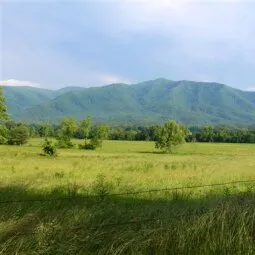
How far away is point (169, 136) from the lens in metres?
93.7

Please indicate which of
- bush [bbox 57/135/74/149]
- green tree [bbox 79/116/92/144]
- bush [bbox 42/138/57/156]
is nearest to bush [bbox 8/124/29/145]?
bush [bbox 57/135/74/149]

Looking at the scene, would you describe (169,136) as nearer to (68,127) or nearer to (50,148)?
(68,127)

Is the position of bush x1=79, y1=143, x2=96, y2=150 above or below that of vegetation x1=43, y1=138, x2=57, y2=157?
below

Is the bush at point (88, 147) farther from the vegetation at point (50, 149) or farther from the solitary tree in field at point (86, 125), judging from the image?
the vegetation at point (50, 149)

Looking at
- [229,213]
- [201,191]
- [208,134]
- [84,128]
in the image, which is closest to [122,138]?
[208,134]

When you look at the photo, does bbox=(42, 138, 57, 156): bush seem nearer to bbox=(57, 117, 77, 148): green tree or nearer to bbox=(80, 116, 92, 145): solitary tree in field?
bbox=(57, 117, 77, 148): green tree

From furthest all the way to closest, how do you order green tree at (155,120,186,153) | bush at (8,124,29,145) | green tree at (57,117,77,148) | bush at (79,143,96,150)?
bush at (8,124,29,145) → green tree at (57,117,77,148) → bush at (79,143,96,150) → green tree at (155,120,186,153)

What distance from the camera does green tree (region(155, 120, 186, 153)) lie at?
303ft

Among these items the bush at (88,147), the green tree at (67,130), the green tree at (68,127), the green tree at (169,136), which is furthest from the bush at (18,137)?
the green tree at (169,136)

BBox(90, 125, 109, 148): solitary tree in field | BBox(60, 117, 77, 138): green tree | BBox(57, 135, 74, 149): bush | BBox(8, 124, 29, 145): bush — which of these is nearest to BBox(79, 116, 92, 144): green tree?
BBox(90, 125, 109, 148): solitary tree in field

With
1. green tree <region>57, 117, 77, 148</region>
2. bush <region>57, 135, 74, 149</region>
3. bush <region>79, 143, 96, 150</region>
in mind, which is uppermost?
green tree <region>57, 117, 77, 148</region>

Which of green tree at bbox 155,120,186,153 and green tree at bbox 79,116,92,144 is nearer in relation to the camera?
green tree at bbox 155,120,186,153

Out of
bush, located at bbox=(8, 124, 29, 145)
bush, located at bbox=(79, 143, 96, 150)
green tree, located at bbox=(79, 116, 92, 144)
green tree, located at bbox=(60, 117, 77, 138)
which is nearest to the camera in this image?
bush, located at bbox=(79, 143, 96, 150)

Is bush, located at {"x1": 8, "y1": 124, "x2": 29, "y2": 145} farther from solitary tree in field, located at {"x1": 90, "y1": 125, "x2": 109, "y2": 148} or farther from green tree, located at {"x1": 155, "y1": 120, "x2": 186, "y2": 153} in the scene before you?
green tree, located at {"x1": 155, "y1": 120, "x2": 186, "y2": 153}
